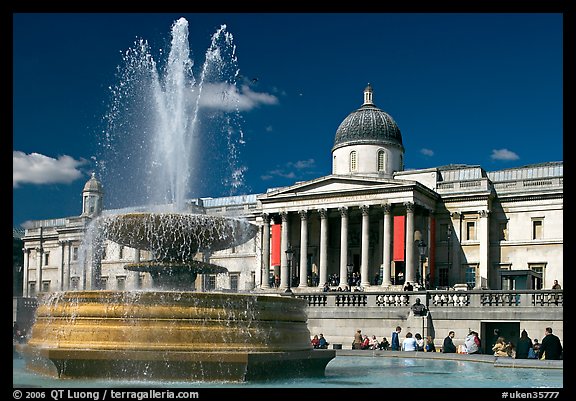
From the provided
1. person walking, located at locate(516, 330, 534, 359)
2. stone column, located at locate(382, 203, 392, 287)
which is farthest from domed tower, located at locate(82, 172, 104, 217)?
person walking, located at locate(516, 330, 534, 359)

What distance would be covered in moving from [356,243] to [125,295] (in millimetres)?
49580

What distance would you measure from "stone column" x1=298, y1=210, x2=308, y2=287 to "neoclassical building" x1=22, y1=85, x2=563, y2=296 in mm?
79

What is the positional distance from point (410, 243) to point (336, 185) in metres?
7.14

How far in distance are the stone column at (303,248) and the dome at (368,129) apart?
7777 millimetres

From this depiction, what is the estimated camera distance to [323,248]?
193 feet

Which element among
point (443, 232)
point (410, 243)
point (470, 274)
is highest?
point (443, 232)

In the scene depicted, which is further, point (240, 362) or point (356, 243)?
point (356, 243)

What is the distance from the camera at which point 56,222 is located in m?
91.9

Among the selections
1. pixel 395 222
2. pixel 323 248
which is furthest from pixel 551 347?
pixel 323 248

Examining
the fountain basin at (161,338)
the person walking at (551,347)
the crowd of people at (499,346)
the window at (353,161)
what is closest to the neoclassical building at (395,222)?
the window at (353,161)

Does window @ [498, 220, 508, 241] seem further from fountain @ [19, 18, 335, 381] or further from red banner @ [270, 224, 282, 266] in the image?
fountain @ [19, 18, 335, 381]

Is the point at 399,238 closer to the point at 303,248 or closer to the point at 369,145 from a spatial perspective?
the point at 303,248
